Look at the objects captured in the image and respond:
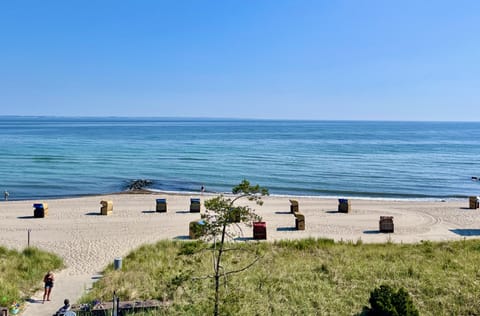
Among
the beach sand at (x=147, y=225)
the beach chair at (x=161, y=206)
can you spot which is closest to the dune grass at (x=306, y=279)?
the beach sand at (x=147, y=225)

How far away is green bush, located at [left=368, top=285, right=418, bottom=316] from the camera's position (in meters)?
9.71

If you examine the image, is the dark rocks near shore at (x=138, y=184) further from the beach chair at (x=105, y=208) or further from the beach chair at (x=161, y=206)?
the beach chair at (x=105, y=208)

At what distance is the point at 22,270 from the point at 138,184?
24.6 m

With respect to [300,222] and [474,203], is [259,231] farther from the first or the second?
[474,203]

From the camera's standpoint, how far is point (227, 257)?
14930 mm

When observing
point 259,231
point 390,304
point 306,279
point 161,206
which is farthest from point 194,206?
point 390,304

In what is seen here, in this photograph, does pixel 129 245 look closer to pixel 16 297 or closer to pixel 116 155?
pixel 16 297

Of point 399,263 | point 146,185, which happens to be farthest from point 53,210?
point 399,263

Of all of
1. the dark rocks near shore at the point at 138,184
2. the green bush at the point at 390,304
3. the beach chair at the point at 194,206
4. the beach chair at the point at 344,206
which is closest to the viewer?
the green bush at the point at 390,304

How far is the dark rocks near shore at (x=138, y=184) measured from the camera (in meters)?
37.1

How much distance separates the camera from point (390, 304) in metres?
9.81

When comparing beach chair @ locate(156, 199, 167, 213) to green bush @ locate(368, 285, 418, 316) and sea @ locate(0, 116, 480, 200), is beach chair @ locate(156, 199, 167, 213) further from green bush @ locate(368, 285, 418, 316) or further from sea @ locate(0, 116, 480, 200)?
green bush @ locate(368, 285, 418, 316)

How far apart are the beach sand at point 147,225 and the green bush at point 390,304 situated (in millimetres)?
7779

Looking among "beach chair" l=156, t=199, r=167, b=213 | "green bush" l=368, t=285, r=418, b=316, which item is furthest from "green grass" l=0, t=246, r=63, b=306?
"beach chair" l=156, t=199, r=167, b=213
